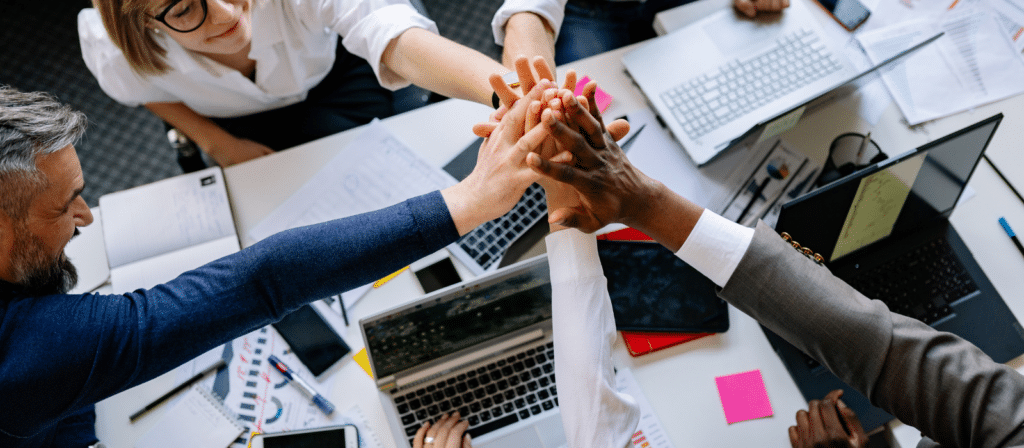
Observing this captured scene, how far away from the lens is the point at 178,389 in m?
1.20

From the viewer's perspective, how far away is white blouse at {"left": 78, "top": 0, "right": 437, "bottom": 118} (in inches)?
53.0

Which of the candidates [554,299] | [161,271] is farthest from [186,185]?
[554,299]

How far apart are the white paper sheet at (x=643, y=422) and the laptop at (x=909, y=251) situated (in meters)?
0.29

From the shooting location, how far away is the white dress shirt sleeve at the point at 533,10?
1427 millimetres

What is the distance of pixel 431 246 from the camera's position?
1.08 metres

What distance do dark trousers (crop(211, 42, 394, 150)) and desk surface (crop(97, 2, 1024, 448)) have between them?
236 mm

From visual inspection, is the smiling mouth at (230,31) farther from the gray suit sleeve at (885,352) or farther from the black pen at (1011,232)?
the black pen at (1011,232)

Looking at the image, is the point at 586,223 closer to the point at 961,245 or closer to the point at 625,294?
the point at 625,294

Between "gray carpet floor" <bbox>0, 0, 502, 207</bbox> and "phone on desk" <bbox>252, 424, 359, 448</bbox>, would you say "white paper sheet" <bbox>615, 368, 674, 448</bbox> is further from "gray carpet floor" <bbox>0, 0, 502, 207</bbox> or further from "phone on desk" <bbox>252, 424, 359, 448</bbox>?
"gray carpet floor" <bbox>0, 0, 502, 207</bbox>

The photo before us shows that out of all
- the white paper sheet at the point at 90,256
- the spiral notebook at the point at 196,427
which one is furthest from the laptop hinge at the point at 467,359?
the white paper sheet at the point at 90,256

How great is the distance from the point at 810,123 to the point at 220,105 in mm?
1486

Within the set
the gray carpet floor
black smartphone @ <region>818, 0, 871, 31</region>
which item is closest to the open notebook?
the gray carpet floor

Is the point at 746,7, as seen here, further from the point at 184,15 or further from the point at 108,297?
the point at 108,297

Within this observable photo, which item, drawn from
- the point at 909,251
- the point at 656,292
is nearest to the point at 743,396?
the point at 656,292
